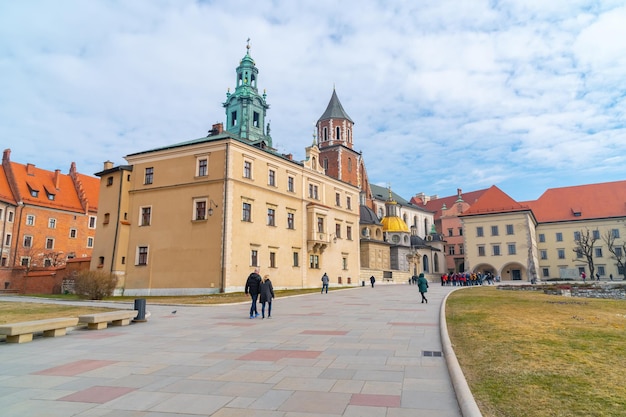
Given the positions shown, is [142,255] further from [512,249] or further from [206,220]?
[512,249]

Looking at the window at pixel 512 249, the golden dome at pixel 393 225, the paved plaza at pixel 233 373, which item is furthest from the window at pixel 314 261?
the window at pixel 512 249

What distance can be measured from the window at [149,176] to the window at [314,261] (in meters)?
16.8

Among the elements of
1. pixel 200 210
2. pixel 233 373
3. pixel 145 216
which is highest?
pixel 200 210

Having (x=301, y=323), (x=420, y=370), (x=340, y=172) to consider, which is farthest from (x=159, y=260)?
(x=340, y=172)

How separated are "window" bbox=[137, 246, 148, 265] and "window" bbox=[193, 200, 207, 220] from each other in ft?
17.8

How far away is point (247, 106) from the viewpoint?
2327 inches

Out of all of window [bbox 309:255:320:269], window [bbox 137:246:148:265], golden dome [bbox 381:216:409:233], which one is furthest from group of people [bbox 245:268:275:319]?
golden dome [bbox 381:216:409:233]

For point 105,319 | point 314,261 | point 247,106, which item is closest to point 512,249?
point 314,261

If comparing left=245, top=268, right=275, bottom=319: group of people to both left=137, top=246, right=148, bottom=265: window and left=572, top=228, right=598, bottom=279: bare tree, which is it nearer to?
left=137, top=246, right=148, bottom=265: window

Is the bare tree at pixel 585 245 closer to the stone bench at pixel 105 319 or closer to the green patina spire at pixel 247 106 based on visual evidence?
the green patina spire at pixel 247 106

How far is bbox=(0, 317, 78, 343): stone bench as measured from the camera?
10836 mm

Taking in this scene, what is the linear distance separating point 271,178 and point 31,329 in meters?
29.5

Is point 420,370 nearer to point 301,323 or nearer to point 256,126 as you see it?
point 301,323

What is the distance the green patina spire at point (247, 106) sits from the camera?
5900 cm
